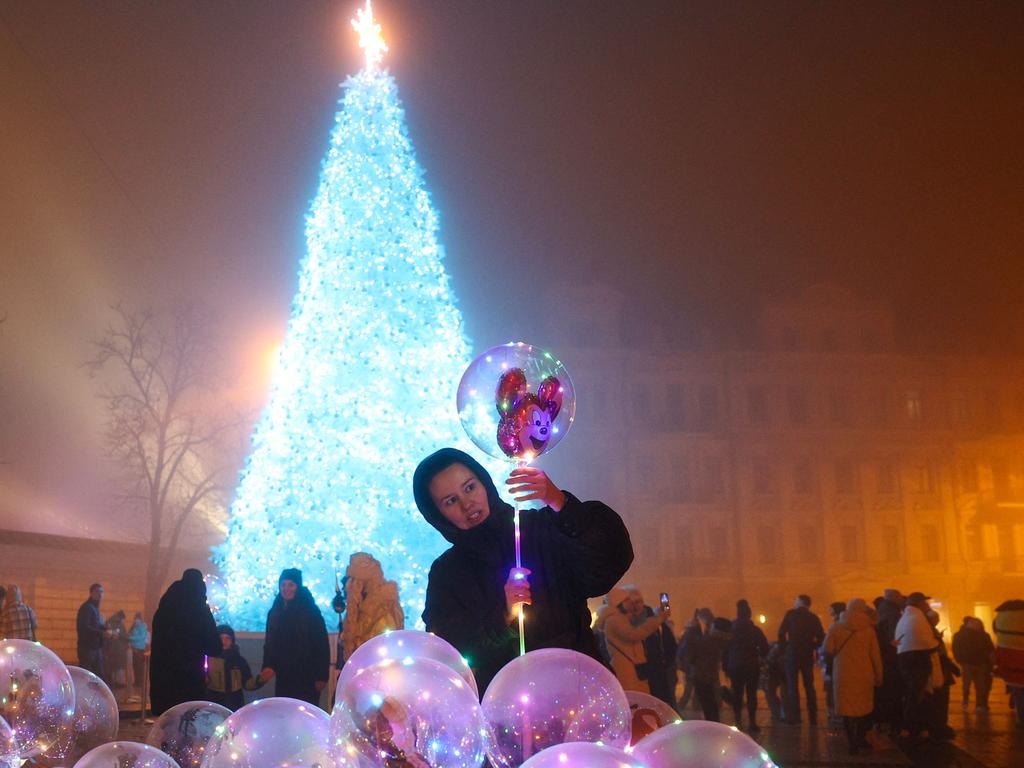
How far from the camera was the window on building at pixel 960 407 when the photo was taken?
3869 centimetres

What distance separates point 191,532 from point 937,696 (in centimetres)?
1989

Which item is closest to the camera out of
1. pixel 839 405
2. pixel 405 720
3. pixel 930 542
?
pixel 405 720

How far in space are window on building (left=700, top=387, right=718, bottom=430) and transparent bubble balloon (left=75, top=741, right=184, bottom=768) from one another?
35.9 m

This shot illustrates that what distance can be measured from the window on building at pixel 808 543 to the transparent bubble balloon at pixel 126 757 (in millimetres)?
35617

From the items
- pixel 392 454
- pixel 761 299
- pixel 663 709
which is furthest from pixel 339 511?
pixel 761 299

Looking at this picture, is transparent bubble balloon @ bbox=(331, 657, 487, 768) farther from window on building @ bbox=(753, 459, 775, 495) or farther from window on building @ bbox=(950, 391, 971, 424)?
window on building @ bbox=(950, 391, 971, 424)

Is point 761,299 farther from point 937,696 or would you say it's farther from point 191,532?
point 937,696

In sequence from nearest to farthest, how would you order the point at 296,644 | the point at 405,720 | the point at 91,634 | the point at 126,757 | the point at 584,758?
the point at 584,758 → the point at 405,720 → the point at 126,757 → the point at 296,644 → the point at 91,634

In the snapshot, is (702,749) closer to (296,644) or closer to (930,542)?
(296,644)

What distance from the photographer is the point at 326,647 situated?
9.13m

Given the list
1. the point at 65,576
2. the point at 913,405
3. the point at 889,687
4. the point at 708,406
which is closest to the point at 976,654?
the point at 889,687

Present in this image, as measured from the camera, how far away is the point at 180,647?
8219 millimetres

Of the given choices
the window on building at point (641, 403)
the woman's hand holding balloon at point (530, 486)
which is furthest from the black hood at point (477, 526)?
the window on building at point (641, 403)

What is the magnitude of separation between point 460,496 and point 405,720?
1009 millimetres
